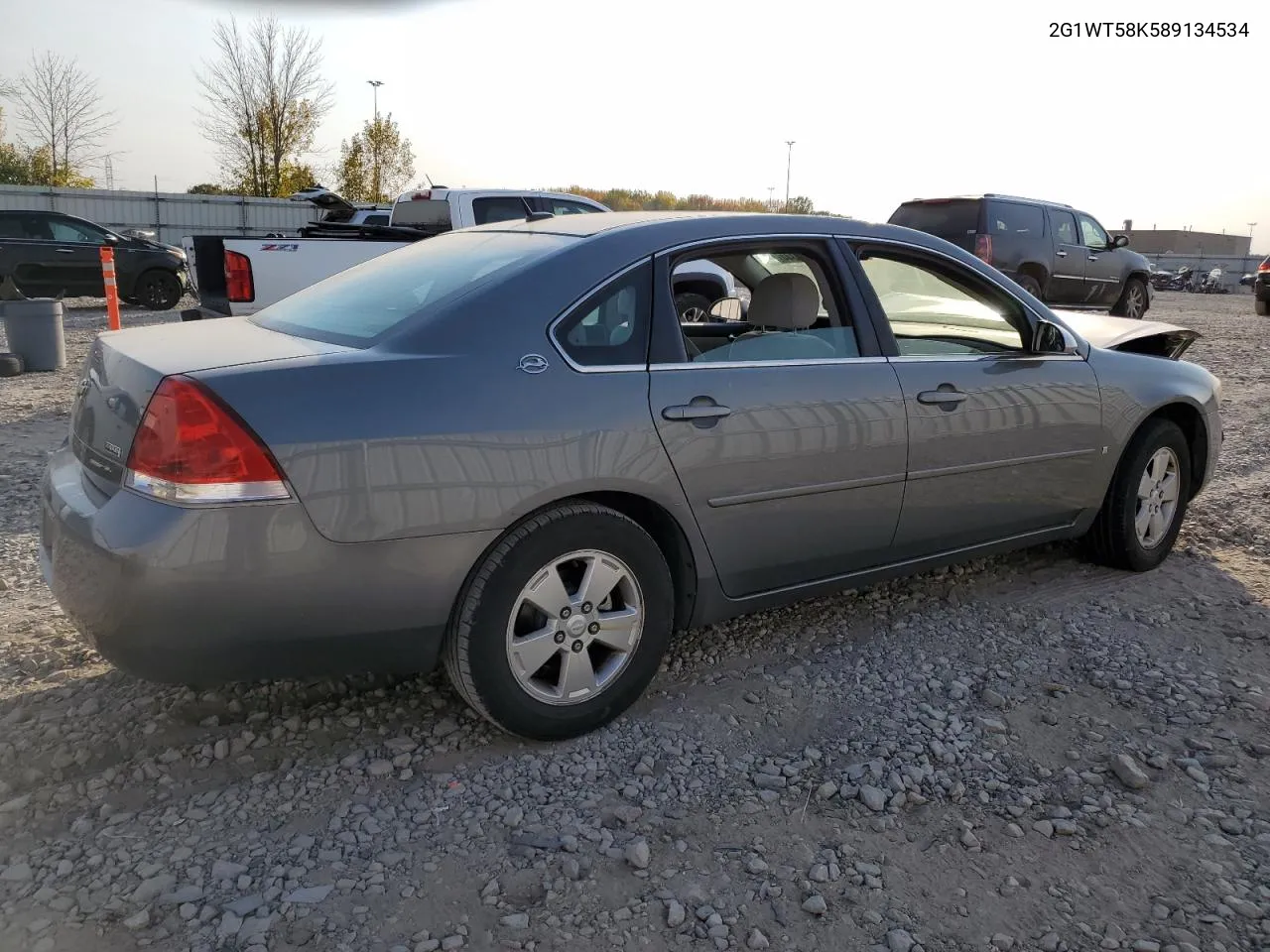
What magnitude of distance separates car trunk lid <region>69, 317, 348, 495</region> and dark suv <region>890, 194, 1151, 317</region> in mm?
10852

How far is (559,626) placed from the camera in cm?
304

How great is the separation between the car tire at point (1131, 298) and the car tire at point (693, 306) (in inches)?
441

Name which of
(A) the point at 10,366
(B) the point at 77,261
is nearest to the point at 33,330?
(A) the point at 10,366

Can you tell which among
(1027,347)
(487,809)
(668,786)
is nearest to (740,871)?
(668,786)

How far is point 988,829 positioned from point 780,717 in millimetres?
763

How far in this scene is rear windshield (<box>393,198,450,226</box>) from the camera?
1124 centimetres

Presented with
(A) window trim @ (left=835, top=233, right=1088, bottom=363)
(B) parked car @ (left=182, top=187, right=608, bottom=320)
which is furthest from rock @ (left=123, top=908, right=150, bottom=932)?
(B) parked car @ (left=182, top=187, right=608, bottom=320)

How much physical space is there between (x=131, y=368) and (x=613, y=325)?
4.39ft

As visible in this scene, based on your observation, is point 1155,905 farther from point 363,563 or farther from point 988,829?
point 363,563

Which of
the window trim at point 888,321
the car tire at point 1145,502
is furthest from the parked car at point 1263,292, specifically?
the window trim at point 888,321

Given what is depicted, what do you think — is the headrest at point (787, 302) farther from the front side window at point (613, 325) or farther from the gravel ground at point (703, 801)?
the gravel ground at point (703, 801)

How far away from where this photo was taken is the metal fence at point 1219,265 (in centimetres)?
4141

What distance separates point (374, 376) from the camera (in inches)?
107

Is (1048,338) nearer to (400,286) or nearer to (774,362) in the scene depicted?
(774,362)
